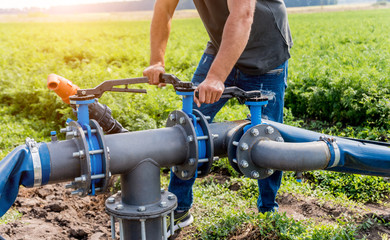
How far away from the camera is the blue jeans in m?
2.84

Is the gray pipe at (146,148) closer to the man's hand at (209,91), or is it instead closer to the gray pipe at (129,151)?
the gray pipe at (129,151)

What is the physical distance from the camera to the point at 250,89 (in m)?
2.85

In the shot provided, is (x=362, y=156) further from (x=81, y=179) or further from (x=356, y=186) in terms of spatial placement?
(x=356, y=186)

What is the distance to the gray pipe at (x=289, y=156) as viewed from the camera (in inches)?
70.0

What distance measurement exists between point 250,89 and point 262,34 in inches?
14.3

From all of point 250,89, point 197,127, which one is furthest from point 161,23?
point 197,127

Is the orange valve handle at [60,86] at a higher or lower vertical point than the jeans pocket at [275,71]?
higher

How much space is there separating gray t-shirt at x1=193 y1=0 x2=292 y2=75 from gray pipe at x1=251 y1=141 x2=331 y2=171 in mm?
1031

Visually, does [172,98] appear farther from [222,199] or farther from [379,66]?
[379,66]

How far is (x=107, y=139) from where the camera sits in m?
1.69

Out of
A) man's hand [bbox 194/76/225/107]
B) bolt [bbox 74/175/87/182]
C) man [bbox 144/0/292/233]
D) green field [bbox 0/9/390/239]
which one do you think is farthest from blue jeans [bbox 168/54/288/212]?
bolt [bbox 74/175/87/182]

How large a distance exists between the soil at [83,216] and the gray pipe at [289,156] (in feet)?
3.11

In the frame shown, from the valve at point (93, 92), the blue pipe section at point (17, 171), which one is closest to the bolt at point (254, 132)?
the valve at point (93, 92)

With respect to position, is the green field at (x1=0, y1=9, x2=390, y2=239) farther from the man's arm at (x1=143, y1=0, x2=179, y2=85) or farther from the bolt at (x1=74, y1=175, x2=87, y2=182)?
the bolt at (x1=74, y1=175, x2=87, y2=182)
